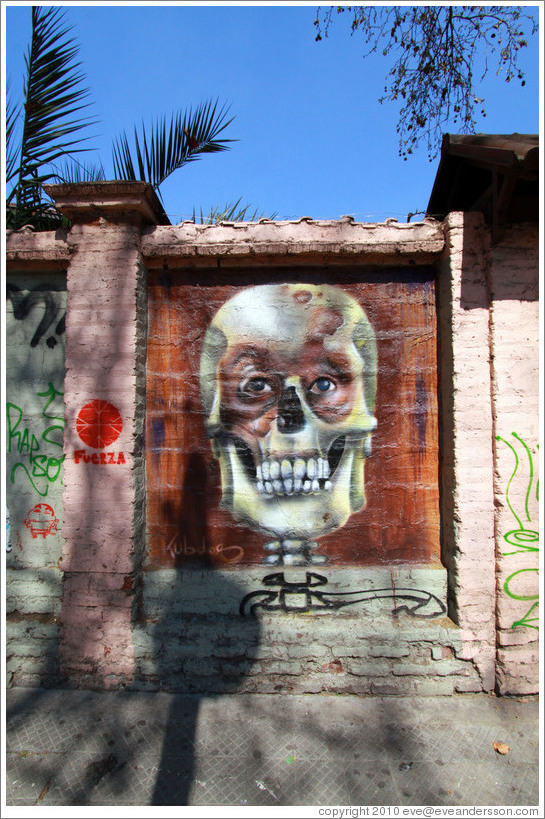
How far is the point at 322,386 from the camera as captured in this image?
3754 millimetres

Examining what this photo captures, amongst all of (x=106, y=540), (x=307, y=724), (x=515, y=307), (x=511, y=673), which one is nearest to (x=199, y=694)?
(x=307, y=724)

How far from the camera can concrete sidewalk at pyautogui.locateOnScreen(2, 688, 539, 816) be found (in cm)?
265

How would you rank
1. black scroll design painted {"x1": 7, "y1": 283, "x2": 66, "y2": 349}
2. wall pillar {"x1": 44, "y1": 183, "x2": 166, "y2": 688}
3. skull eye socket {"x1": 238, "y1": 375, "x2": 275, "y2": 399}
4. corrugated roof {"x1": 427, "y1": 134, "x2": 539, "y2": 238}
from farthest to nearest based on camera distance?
black scroll design painted {"x1": 7, "y1": 283, "x2": 66, "y2": 349} → skull eye socket {"x1": 238, "y1": 375, "x2": 275, "y2": 399} → wall pillar {"x1": 44, "y1": 183, "x2": 166, "y2": 688} → corrugated roof {"x1": 427, "y1": 134, "x2": 539, "y2": 238}

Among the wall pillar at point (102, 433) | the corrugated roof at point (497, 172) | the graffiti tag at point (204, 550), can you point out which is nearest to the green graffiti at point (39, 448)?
the wall pillar at point (102, 433)

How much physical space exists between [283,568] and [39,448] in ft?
7.68

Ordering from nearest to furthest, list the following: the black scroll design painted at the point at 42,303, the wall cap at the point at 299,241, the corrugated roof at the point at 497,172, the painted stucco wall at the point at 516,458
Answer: the corrugated roof at the point at 497,172 < the painted stucco wall at the point at 516,458 < the wall cap at the point at 299,241 < the black scroll design painted at the point at 42,303

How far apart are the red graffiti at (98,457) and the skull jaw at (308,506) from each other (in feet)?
3.19

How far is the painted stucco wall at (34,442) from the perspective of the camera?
3.80 m

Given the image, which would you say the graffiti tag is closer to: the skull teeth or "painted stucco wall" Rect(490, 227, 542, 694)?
the skull teeth

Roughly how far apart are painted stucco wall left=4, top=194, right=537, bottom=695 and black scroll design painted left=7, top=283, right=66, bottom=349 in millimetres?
295

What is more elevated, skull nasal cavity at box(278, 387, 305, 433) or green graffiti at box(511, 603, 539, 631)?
skull nasal cavity at box(278, 387, 305, 433)

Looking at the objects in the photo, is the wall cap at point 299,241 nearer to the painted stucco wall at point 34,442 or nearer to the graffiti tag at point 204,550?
the painted stucco wall at point 34,442

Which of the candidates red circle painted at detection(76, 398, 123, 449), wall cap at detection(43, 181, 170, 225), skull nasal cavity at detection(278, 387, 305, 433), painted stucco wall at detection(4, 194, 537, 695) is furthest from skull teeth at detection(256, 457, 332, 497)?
wall cap at detection(43, 181, 170, 225)

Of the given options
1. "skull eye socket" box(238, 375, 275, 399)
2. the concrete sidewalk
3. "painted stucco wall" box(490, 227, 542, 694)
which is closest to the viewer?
the concrete sidewalk
